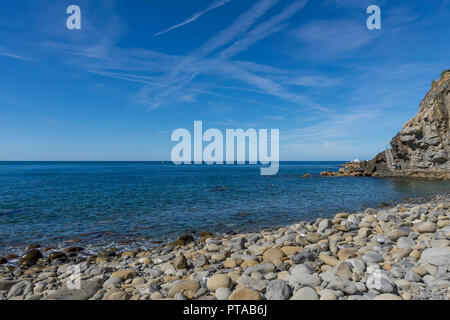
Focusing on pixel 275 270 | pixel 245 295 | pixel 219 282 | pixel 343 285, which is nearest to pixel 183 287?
pixel 219 282

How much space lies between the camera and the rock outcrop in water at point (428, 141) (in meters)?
36.2

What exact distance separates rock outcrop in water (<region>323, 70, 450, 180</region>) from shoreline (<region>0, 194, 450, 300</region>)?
122 ft

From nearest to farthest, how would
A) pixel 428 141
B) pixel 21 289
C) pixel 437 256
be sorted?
pixel 437 256
pixel 21 289
pixel 428 141

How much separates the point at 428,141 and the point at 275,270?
44.2 m

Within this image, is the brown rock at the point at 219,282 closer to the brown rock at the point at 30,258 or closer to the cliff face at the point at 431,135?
the brown rock at the point at 30,258

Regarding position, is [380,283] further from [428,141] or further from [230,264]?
[428,141]

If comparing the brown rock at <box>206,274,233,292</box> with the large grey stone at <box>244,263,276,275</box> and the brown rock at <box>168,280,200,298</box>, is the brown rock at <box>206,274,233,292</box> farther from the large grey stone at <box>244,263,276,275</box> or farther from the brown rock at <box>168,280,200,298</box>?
the large grey stone at <box>244,263,276,275</box>

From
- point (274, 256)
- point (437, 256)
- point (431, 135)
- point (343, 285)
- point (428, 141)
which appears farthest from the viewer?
point (428, 141)

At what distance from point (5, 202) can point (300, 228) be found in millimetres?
23607

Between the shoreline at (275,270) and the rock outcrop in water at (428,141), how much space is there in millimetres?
37166

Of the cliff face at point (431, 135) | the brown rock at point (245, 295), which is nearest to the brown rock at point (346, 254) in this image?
the brown rock at point (245, 295)

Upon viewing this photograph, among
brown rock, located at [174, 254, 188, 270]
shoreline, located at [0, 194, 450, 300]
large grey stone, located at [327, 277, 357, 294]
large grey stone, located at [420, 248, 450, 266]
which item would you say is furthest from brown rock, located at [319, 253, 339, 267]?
brown rock, located at [174, 254, 188, 270]

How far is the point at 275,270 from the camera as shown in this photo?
5.84 metres
